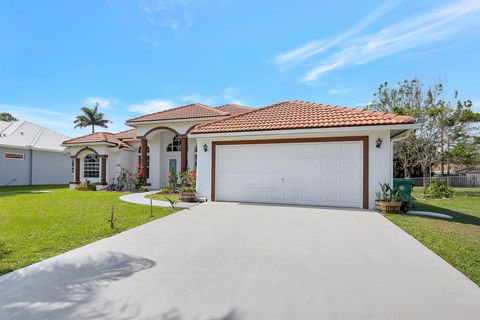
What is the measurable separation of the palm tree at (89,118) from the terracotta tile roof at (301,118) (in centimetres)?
3430

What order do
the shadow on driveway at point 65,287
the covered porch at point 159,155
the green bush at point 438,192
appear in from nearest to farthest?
the shadow on driveway at point 65,287, the green bush at point 438,192, the covered porch at point 159,155

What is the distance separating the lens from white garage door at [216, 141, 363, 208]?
32.0 ft

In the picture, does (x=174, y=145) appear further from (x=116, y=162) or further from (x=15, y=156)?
(x=15, y=156)

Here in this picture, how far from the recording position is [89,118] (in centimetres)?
3784

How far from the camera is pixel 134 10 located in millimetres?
10172

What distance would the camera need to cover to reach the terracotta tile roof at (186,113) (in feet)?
54.5

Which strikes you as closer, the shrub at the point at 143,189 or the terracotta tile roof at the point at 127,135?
the shrub at the point at 143,189

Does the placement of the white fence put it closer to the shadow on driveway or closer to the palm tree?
the shadow on driveway

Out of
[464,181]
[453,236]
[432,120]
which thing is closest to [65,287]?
[453,236]

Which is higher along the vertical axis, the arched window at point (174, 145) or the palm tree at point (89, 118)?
the palm tree at point (89, 118)

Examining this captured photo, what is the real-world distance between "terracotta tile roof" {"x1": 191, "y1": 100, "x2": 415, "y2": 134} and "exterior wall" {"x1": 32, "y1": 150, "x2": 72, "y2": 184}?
24177mm

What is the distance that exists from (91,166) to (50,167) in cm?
1017

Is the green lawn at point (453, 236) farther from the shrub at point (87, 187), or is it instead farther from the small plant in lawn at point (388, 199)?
the shrub at point (87, 187)

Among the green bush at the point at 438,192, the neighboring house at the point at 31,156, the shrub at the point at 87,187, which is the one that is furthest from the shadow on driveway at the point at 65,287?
the neighboring house at the point at 31,156
